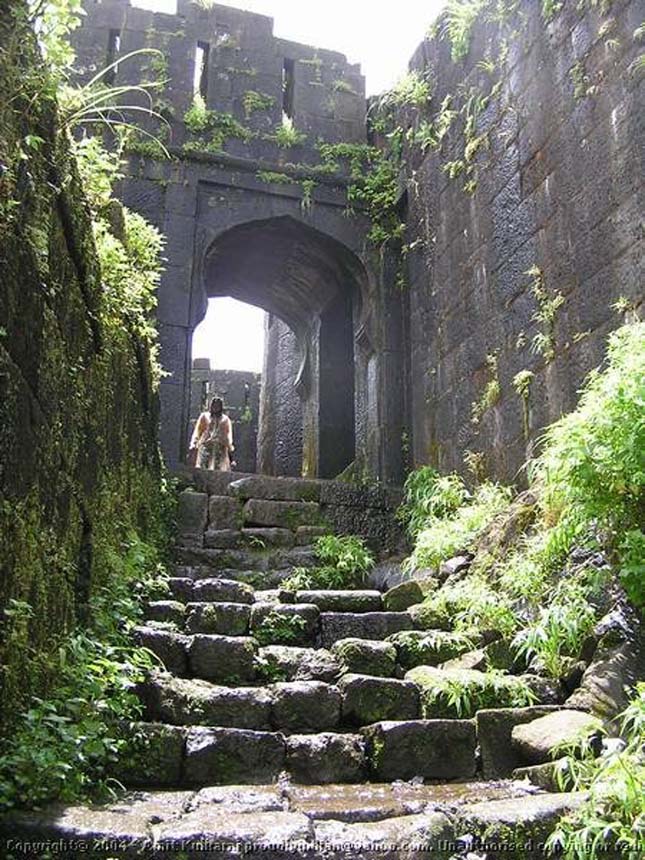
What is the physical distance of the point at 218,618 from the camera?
490 cm

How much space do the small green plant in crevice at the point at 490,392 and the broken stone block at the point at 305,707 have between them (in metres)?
4.10

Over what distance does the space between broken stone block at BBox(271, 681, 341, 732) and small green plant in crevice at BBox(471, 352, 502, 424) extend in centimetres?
410

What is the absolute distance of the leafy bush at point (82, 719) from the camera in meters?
2.74

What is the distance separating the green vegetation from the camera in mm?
6520

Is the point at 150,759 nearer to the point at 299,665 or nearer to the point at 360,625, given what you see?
the point at 299,665

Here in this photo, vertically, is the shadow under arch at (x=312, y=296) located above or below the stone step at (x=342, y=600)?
above

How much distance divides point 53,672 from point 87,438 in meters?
1.27

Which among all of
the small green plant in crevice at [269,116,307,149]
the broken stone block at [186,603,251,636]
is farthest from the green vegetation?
the small green plant in crevice at [269,116,307,149]

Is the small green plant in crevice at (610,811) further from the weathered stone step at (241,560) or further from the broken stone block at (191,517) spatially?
the broken stone block at (191,517)

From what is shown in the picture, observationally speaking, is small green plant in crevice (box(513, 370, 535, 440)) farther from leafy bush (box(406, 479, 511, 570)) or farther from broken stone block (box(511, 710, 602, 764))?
broken stone block (box(511, 710, 602, 764))

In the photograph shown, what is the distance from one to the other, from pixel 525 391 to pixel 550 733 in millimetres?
3969

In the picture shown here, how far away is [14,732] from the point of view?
287 centimetres

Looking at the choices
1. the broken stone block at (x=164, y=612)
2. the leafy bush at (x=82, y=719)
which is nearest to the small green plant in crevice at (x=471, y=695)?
the leafy bush at (x=82, y=719)

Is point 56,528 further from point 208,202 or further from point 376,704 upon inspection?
point 208,202
